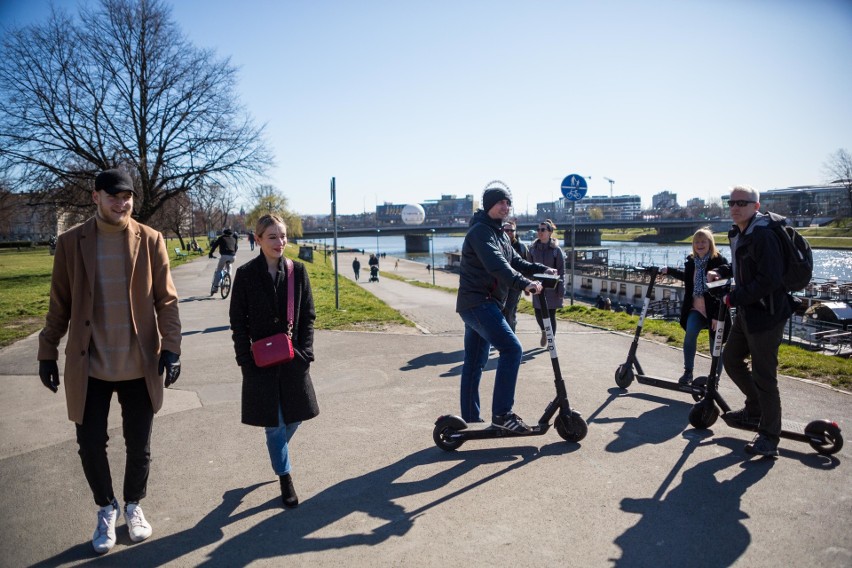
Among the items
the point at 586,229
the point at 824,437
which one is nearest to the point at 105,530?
the point at 824,437

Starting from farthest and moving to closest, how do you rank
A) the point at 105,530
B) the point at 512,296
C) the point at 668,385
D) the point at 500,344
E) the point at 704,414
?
the point at 512,296, the point at 668,385, the point at 704,414, the point at 500,344, the point at 105,530

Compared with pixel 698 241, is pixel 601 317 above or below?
below

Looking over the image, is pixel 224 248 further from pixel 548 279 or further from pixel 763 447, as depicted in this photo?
pixel 763 447

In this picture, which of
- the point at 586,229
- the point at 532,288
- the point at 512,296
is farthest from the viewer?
the point at 586,229

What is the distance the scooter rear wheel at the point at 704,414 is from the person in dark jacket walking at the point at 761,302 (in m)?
0.44

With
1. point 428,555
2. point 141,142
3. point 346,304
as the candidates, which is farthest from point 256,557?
point 141,142

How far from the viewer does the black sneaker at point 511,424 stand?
445 centimetres

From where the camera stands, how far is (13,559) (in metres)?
3.05

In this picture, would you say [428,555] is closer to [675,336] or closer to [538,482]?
[538,482]

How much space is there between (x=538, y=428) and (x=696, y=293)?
9.36 ft

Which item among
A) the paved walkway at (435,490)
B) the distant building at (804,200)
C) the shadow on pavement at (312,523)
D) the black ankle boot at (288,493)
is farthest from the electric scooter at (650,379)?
the distant building at (804,200)

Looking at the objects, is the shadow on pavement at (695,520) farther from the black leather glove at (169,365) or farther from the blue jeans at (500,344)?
the black leather glove at (169,365)

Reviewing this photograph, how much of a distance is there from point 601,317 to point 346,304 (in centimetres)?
618

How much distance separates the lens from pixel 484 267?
14.7 ft
